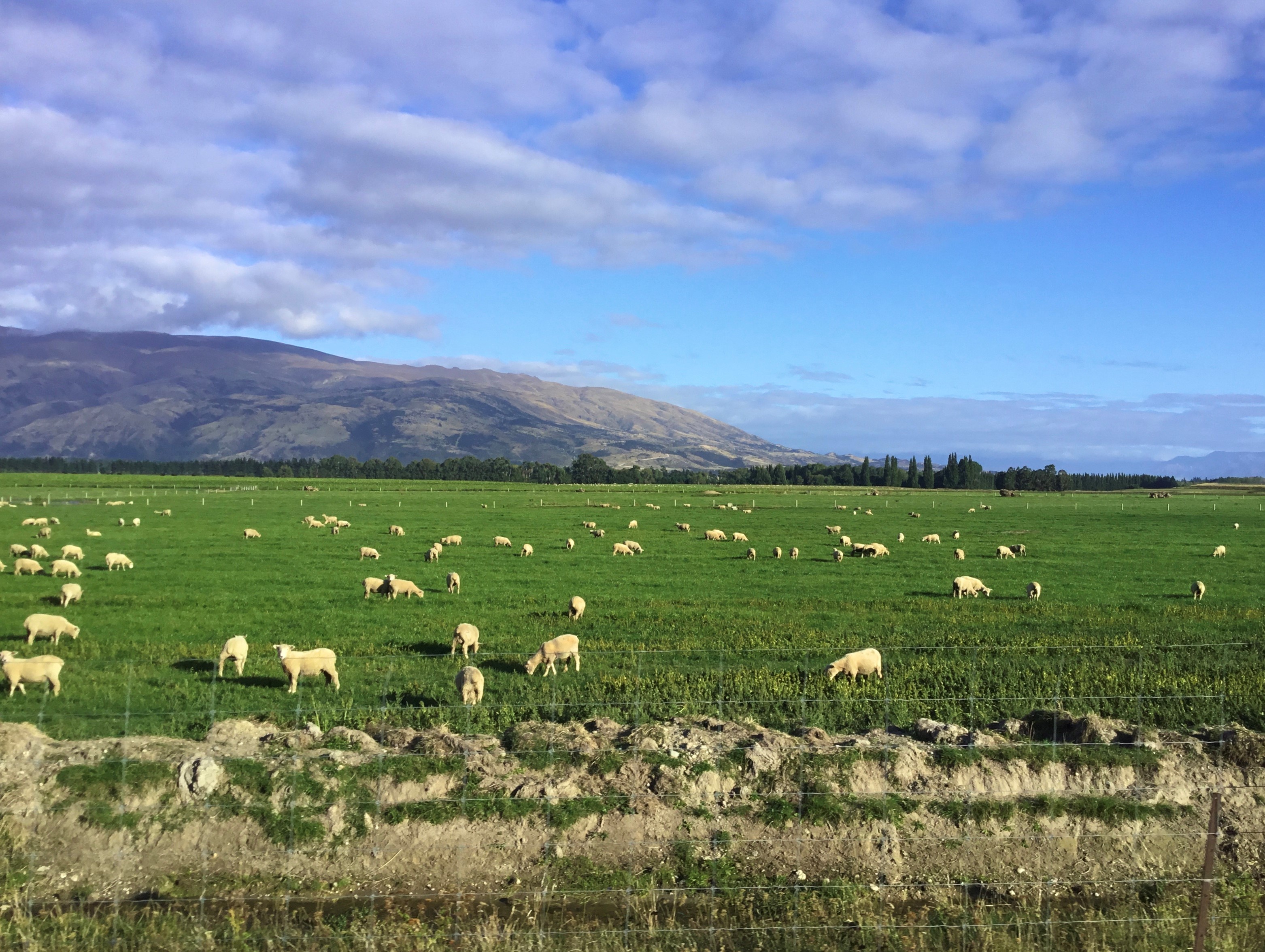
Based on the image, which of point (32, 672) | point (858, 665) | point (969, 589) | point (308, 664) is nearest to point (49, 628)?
point (32, 672)

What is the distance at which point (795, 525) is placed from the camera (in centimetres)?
6912

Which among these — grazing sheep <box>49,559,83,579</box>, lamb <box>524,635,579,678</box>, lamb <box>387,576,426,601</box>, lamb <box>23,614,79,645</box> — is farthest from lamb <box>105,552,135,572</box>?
lamb <box>524,635,579,678</box>

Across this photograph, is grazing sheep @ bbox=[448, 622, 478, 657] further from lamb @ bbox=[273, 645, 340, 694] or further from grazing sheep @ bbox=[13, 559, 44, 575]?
grazing sheep @ bbox=[13, 559, 44, 575]

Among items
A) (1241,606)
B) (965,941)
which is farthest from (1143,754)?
(1241,606)

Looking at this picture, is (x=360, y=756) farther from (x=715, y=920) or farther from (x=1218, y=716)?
(x=1218, y=716)

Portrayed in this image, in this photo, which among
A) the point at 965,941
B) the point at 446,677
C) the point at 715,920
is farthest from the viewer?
the point at 446,677

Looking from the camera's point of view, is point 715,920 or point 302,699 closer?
point 715,920

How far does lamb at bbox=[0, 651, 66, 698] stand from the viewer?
16.2m

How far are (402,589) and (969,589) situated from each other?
23.3 m

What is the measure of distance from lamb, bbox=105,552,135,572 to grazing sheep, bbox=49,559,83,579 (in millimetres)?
2092

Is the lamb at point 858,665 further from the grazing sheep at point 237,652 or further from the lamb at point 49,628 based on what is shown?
the lamb at point 49,628

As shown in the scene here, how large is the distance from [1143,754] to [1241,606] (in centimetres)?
2202

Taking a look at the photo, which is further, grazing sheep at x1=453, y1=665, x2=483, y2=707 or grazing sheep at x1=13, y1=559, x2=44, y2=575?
grazing sheep at x1=13, y1=559, x2=44, y2=575

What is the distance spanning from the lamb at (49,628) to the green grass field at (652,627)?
396 mm
